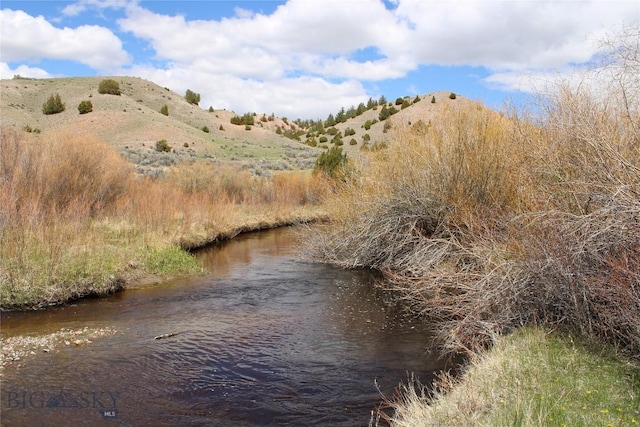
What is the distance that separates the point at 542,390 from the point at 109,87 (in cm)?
6363

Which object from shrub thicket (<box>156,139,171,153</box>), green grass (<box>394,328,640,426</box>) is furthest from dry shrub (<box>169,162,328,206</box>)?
green grass (<box>394,328,640,426</box>)

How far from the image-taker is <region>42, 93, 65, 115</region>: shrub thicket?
173ft

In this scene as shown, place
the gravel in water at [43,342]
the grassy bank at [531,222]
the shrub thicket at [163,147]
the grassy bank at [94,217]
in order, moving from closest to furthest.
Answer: the grassy bank at [531,222], the gravel in water at [43,342], the grassy bank at [94,217], the shrub thicket at [163,147]

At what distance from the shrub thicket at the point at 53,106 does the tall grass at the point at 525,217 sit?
49.0m

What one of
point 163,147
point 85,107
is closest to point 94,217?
point 163,147

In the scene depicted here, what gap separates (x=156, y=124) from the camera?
1946 inches

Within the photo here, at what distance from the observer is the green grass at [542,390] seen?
15.8 feet

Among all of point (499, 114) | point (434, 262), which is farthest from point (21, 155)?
point (499, 114)

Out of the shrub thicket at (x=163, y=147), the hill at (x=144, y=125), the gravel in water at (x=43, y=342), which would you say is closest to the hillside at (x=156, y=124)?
the hill at (x=144, y=125)

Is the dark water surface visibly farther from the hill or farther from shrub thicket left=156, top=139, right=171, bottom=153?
shrub thicket left=156, top=139, right=171, bottom=153

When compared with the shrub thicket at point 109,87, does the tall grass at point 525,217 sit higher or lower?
lower

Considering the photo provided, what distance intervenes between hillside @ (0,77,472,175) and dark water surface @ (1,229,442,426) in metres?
25.2

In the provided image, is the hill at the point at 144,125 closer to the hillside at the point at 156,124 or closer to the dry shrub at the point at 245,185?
the hillside at the point at 156,124

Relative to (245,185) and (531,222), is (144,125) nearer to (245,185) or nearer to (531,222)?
(245,185)
